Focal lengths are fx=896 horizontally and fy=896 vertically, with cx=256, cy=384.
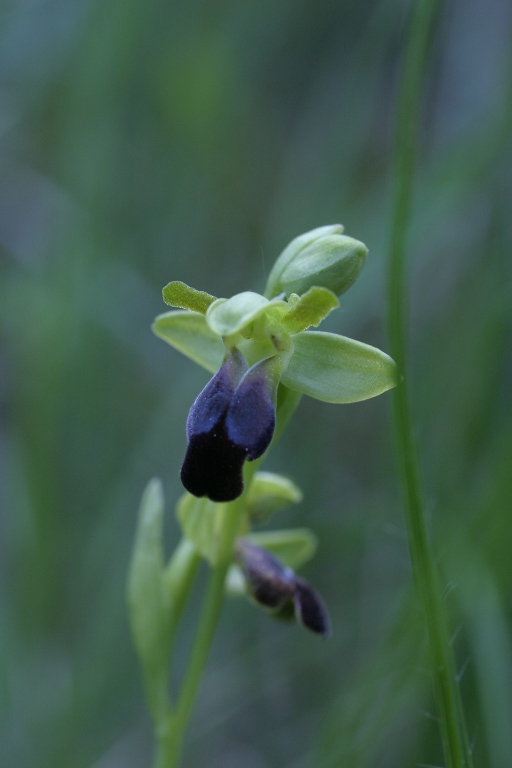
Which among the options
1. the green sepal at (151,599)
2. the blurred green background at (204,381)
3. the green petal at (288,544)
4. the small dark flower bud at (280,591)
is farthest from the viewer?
the blurred green background at (204,381)

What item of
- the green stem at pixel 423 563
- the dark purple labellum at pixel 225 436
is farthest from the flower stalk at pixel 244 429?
the green stem at pixel 423 563

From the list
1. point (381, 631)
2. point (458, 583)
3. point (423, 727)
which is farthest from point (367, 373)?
point (381, 631)

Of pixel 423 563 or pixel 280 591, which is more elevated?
pixel 423 563

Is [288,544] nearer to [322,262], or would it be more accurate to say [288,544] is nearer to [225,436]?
[225,436]

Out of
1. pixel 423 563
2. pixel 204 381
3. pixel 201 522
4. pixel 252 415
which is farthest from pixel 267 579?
pixel 204 381

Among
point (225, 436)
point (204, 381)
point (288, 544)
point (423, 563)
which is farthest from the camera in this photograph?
point (204, 381)

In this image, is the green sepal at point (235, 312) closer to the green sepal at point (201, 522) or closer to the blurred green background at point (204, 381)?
the green sepal at point (201, 522)

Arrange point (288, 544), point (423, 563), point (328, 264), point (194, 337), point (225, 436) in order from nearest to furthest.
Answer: point (423, 563)
point (225, 436)
point (328, 264)
point (194, 337)
point (288, 544)
